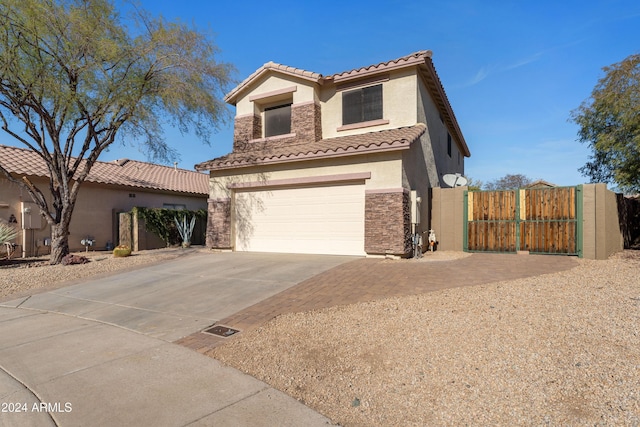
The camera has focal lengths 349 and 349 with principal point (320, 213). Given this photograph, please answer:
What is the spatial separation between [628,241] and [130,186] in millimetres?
22967

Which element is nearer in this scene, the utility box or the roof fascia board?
the roof fascia board

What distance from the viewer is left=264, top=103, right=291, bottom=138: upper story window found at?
15.0 metres

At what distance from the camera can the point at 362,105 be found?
13453 mm

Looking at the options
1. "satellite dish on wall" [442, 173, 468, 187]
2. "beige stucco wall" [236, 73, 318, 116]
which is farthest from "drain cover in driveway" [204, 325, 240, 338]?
"satellite dish on wall" [442, 173, 468, 187]

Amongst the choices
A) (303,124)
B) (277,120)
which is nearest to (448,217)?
(303,124)

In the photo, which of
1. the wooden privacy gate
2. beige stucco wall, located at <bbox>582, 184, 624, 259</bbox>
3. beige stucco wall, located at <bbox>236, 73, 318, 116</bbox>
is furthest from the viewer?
beige stucco wall, located at <bbox>236, 73, 318, 116</bbox>

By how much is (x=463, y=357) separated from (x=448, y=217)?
9.83m

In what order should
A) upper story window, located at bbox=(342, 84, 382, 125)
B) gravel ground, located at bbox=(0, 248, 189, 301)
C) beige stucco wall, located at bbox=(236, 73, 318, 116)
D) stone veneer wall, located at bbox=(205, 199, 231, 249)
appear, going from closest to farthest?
gravel ground, located at bbox=(0, 248, 189, 301) < upper story window, located at bbox=(342, 84, 382, 125) < stone veneer wall, located at bbox=(205, 199, 231, 249) < beige stucco wall, located at bbox=(236, 73, 318, 116)

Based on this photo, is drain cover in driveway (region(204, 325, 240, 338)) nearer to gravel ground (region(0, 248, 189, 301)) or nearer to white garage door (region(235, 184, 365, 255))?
gravel ground (region(0, 248, 189, 301))

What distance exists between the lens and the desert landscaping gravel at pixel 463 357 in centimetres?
306

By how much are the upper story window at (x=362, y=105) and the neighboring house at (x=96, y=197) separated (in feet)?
37.7

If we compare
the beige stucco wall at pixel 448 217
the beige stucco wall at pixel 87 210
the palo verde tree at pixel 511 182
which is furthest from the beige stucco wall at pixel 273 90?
the palo verde tree at pixel 511 182

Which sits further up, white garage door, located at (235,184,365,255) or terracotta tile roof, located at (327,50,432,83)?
terracotta tile roof, located at (327,50,432,83)

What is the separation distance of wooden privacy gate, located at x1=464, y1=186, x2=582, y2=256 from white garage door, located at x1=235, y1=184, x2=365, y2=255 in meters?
4.28
